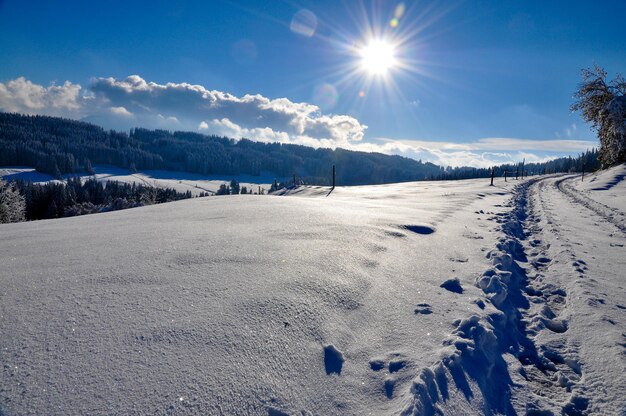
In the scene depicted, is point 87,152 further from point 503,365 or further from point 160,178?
point 503,365

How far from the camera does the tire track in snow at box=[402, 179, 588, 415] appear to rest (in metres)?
2.29

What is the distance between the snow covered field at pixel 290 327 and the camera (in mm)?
1932

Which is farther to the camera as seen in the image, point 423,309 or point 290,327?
point 423,309

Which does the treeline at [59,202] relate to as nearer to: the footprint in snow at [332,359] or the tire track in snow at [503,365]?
the footprint in snow at [332,359]

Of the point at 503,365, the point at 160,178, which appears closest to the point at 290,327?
the point at 503,365

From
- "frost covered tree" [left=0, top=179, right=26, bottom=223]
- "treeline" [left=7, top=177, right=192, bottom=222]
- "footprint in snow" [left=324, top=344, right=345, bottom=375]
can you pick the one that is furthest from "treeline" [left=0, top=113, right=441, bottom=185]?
"footprint in snow" [left=324, top=344, right=345, bottom=375]

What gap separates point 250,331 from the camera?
2.46m

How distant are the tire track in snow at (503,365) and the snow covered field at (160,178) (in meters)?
126

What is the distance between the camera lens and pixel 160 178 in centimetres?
15262

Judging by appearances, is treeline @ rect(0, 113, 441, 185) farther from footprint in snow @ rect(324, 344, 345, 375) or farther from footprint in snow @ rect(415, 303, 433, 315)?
footprint in snow @ rect(324, 344, 345, 375)

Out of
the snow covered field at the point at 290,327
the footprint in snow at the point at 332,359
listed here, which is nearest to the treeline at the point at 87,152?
the snow covered field at the point at 290,327

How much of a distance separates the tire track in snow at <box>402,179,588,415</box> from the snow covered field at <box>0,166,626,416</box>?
2cm

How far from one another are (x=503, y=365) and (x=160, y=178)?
171837 millimetres

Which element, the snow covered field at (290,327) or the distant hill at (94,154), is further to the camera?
the distant hill at (94,154)
